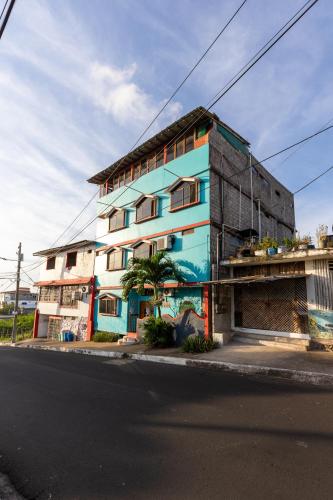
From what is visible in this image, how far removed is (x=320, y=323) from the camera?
10359mm

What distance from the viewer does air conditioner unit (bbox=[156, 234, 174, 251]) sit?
1493 cm

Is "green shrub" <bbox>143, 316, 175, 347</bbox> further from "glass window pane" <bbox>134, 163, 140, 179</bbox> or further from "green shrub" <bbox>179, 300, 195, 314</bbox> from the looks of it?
"glass window pane" <bbox>134, 163, 140, 179</bbox>

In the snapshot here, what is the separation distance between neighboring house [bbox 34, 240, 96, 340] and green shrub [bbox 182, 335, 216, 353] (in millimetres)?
10801

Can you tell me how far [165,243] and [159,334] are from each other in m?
4.91

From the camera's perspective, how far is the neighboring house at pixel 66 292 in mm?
21062

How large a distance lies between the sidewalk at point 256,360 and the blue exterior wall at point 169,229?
2.95 meters

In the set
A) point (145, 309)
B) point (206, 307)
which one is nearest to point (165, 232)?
point (145, 309)

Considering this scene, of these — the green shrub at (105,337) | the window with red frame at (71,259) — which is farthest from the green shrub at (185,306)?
the window with red frame at (71,259)

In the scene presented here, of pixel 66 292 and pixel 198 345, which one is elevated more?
pixel 66 292

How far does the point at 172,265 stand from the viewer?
536 inches

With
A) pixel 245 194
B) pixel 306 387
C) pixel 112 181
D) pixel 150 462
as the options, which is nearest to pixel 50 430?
pixel 150 462

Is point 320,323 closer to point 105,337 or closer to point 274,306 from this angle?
point 274,306

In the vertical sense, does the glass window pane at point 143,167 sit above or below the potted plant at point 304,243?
above

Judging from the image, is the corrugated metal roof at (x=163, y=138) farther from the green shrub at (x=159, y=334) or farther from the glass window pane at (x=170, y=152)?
the green shrub at (x=159, y=334)
